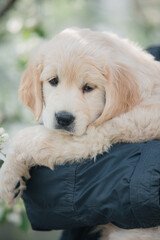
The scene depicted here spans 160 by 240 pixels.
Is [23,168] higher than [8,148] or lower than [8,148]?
lower

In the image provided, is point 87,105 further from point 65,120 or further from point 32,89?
point 32,89

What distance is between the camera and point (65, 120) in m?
3.02

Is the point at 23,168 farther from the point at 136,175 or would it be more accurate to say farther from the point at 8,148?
the point at 136,175

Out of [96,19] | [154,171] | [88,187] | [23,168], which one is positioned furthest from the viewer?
[96,19]

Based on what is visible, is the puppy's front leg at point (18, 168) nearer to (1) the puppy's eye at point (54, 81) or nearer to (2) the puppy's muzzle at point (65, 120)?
(2) the puppy's muzzle at point (65, 120)

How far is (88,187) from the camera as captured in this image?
2.75m

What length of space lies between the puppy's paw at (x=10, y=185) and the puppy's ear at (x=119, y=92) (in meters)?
0.72

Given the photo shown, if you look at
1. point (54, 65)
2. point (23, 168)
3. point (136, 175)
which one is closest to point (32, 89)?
point (54, 65)

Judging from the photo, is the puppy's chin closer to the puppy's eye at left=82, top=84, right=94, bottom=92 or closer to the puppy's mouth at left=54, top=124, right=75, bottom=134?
the puppy's mouth at left=54, top=124, right=75, bottom=134

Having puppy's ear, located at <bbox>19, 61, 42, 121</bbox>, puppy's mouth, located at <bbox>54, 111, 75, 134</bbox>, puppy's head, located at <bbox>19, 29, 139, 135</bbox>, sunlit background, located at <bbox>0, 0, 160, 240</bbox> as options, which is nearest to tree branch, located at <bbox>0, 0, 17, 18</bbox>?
sunlit background, located at <bbox>0, 0, 160, 240</bbox>

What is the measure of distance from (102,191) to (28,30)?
12.1 ft

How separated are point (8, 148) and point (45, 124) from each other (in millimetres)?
674

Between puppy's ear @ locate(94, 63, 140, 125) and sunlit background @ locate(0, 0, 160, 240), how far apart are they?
7.54 ft

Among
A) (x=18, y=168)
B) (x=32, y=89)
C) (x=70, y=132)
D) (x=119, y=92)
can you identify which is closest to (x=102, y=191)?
(x=70, y=132)
